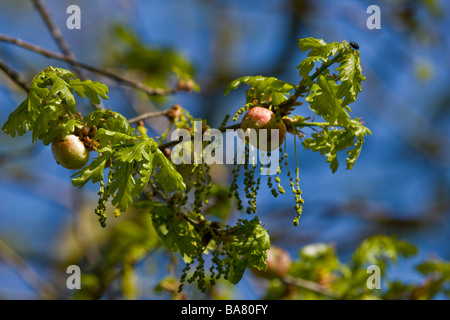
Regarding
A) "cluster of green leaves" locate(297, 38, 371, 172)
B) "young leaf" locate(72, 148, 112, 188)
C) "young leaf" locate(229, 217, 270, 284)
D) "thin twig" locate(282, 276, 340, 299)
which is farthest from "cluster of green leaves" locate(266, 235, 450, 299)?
"young leaf" locate(72, 148, 112, 188)

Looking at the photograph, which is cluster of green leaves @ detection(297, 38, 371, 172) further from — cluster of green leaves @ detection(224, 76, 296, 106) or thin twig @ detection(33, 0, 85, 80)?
thin twig @ detection(33, 0, 85, 80)

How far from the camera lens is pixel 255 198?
164 cm

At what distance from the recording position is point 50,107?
161 cm

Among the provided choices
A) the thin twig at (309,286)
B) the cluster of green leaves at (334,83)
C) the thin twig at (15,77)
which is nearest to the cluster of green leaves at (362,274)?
the thin twig at (309,286)

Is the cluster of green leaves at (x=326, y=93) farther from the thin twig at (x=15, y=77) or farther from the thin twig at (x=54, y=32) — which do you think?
the thin twig at (x=54, y=32)

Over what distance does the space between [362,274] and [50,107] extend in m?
1.88

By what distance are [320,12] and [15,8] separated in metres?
5.00

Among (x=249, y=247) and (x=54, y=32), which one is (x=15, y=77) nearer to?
(x=54, y=32)

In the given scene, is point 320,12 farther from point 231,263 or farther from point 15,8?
point 15,8

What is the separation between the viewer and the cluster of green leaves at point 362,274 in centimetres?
268

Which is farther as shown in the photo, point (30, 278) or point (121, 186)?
point (30, 278)

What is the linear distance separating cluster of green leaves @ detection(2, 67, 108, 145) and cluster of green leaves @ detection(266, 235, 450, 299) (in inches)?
63.6

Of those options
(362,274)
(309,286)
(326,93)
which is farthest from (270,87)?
(309,286)

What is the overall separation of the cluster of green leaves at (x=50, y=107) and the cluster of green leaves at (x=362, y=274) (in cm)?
161
